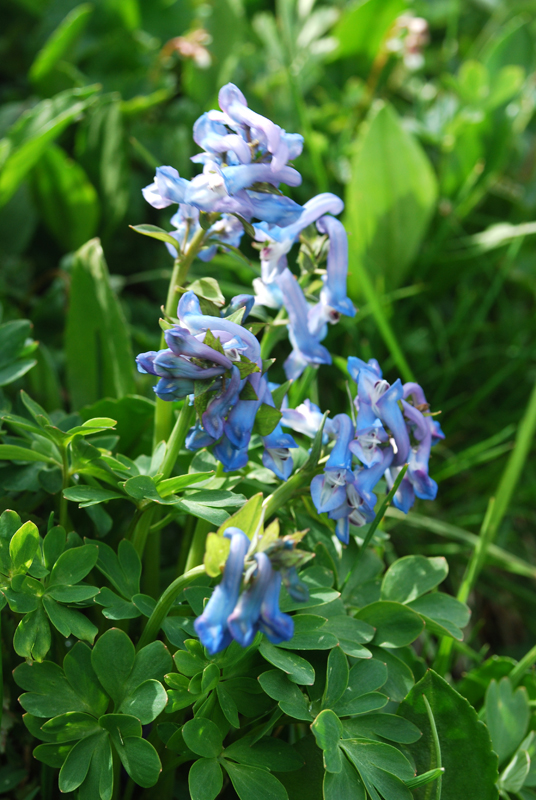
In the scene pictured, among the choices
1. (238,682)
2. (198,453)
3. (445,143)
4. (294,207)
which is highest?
(294,207)

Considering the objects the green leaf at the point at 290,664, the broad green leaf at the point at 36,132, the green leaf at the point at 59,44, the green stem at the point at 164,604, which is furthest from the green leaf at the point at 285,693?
the green leaf at the point at 59,44

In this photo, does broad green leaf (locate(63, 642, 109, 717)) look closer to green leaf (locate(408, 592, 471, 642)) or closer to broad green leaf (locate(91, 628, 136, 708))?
broad green leaf (locate(91, 628, 136, 708))

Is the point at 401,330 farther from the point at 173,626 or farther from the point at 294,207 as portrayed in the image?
the point at 173,626

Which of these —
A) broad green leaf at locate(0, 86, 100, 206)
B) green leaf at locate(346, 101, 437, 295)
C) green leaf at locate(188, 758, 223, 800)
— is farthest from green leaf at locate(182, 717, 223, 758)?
green leaf at locate(346, 101, 437, 295)

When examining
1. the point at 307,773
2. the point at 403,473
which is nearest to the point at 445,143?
the point at 403,473

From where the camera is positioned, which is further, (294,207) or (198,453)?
(198,453)
